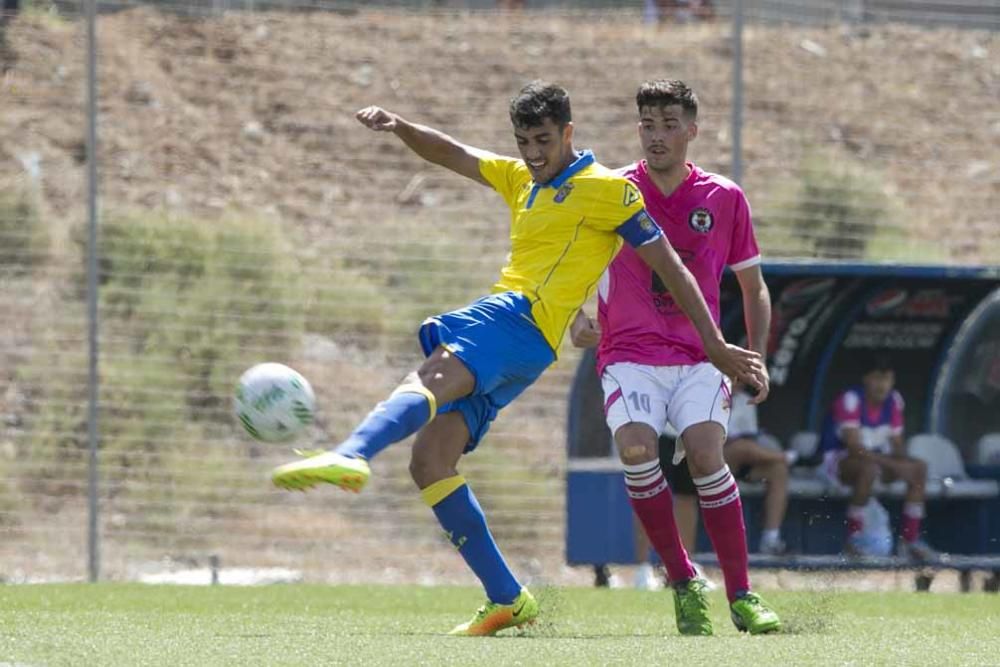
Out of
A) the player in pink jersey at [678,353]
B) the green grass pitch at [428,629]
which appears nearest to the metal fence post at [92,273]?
the green grass pitch at [428,629]

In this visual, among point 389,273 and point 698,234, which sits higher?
point 698,234

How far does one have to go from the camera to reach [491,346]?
683 centimetres

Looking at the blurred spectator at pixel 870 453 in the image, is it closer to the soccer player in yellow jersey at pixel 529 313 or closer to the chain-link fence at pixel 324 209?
the chain-link fence at pixel 324 209

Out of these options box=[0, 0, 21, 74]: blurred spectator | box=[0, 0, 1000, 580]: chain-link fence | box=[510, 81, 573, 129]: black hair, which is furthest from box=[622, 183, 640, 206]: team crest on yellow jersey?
box=[0, 0, 21, 74]: blurred spectator

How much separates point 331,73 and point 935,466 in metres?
14.0

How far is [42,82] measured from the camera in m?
22.2

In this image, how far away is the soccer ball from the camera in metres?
6.51

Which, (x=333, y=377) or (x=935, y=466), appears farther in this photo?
(x=333, y=377)

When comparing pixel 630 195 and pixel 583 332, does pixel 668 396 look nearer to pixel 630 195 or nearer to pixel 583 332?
pixel 583 332

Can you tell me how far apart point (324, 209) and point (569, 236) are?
14903mm

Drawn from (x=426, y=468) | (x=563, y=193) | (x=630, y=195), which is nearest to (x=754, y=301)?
(x=630, y=195)

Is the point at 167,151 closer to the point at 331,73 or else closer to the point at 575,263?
the point at 331,73

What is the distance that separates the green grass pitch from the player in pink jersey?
1.06ft

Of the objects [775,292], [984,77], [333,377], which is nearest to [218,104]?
[333,377]
